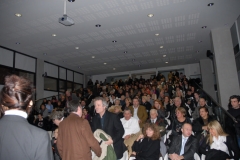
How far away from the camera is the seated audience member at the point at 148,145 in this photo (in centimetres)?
359

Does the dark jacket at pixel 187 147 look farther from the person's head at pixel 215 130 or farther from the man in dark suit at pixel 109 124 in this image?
the man in dark suit at pixel 109 124

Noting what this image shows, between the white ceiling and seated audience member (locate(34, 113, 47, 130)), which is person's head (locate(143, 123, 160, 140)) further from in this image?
seated audience member (locate(34, 113, 47, 130))

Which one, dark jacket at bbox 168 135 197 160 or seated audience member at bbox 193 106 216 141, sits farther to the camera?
seated audience member at bbox 193 106 216 141

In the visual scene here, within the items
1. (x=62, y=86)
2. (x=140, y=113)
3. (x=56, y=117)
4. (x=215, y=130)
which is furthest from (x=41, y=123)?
(x=62, y=86)

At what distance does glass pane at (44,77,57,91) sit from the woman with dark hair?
12.1 metres

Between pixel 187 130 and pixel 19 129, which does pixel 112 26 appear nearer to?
pixel 187 130

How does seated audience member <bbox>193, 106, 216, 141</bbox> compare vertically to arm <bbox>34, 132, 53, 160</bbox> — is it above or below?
below

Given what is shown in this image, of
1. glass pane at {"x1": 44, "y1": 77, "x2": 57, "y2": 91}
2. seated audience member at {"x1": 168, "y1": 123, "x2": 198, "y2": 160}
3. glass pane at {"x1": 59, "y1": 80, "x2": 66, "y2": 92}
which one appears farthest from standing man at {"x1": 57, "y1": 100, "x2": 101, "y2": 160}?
glass pane at {"x1": 59, "y1": 80, "x2": 66, "y2": 92}

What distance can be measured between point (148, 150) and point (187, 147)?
775mm

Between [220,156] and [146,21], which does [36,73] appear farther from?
[220,156]

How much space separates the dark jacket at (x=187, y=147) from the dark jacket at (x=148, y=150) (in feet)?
1.15

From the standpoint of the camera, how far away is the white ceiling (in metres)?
6.23

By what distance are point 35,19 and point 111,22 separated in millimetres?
2892

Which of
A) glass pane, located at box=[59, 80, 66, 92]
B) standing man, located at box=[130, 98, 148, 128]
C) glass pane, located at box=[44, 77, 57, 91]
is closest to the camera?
standing man, located at box=[130, 98, 148, 128]
